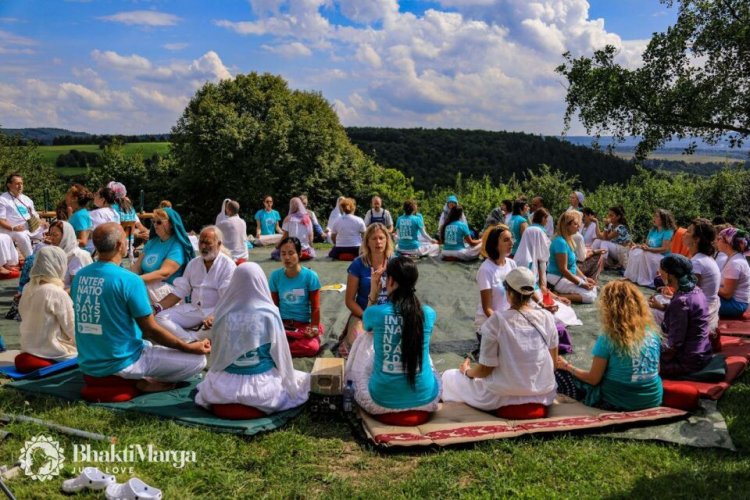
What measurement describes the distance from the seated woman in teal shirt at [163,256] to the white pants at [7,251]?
470cm

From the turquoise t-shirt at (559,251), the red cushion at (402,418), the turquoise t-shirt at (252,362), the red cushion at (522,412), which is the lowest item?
the red cushion at (402,418)

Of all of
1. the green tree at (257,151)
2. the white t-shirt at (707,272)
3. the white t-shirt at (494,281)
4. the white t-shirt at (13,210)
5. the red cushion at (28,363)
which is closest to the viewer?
the red cushion at (28,363)

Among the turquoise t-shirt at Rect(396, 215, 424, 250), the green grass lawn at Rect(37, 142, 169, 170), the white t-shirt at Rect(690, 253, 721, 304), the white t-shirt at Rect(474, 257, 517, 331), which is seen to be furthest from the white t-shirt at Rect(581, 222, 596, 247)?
the green grass lawn at Rect(37, 142, 169, 170)

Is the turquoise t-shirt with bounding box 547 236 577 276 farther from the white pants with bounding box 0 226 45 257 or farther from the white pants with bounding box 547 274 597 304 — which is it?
the white pants with bounding box 0 226 45 257

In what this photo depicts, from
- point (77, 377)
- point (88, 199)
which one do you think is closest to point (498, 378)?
point (77, 377)

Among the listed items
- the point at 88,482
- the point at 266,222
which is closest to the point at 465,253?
the point at 266,222

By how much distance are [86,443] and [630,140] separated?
11288mm

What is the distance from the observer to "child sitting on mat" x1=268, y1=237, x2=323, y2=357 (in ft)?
19.8

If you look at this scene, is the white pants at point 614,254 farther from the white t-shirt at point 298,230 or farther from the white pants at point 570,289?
the white t-shirt at point 298,230

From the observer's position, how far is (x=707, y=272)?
20.3 feet

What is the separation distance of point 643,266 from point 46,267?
898cm

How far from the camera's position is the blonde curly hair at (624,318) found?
14.5 feet

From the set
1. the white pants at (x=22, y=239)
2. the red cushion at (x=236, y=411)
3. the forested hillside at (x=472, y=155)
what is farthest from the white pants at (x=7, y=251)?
the forested hillside at (x=472, y=155)

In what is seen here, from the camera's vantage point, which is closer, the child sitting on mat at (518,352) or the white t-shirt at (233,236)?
the child sitting on mat at (518,352)
